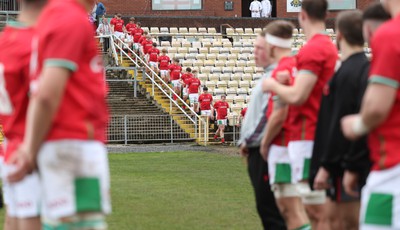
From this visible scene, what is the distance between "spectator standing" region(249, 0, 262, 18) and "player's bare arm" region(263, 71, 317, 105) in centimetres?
3898

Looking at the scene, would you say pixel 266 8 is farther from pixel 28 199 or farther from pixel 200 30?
pixel 28 199

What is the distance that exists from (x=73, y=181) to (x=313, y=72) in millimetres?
3238

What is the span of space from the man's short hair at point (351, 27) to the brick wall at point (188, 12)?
1520 inches

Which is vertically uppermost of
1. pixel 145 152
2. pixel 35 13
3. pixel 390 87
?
pixel 35 13

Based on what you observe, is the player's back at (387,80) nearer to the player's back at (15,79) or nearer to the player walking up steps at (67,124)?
the player walking up steps at (67,124)

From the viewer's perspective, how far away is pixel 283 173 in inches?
344

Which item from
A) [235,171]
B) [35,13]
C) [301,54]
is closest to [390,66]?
[35,13]

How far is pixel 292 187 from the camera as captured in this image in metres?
8.83

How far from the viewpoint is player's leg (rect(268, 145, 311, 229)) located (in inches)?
344

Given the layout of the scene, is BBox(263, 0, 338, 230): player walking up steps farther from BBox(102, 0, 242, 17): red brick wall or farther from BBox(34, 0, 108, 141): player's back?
BBox(102, 0, 242, 17): red brick wall

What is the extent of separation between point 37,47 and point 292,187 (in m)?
3.73

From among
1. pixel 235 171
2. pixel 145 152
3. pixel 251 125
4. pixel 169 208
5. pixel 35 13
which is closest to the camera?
pixel 35 13

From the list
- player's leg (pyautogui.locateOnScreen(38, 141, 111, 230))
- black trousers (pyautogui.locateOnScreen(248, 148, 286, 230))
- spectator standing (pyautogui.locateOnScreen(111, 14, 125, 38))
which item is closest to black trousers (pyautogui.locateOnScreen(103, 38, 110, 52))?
spectator standing (pyautogui.locateOnScreen(111, 14, 125, 38))

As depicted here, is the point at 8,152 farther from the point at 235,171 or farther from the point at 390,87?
the point at 235,171
